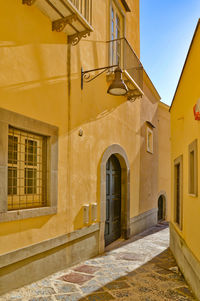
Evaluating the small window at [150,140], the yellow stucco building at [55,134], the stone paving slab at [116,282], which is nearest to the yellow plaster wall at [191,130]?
the stone paving slab at [116,282]

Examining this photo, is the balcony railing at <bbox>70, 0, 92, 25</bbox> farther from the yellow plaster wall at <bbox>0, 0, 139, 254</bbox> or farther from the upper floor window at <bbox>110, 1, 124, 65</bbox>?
the upper floor window at <bbox>110, 1, 124, 65</bbox>

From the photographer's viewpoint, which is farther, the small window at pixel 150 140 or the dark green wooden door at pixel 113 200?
the small window at pixel 150 140

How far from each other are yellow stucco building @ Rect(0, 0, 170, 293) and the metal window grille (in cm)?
2

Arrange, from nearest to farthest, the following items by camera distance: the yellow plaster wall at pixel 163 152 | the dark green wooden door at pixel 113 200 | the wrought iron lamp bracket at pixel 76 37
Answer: the wrought iron lamp bracket at pixel 76 37 < the dark green wooden door at pixel 113 200 < the yellow plaster wall at pixel 163 152

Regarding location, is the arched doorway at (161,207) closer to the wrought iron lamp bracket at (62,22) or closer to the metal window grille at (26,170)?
the metal window grille at (26,170)

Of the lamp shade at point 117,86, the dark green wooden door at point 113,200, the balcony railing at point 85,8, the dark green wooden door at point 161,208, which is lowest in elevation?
the dark green wooden door at point 161,208

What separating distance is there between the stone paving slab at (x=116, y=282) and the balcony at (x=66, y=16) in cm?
459

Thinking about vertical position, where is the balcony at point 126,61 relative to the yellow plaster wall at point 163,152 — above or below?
above

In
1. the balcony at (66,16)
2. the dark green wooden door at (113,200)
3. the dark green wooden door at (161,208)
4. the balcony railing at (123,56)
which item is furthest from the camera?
the dark green wooden door at (161,208)

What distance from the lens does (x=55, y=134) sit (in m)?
5.17

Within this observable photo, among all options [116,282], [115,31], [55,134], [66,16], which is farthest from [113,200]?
[66,16]

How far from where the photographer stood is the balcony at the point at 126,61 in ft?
26.6

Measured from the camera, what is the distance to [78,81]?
19.9ft

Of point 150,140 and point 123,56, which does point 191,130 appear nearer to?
point 123,56
